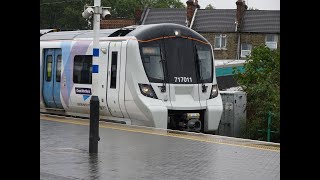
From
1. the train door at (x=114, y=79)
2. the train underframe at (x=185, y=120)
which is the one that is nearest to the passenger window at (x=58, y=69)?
the train door at (x=114, y=79)

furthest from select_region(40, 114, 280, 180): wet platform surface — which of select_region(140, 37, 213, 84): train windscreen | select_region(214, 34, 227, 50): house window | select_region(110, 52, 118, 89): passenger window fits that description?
select_region(214, 34, 227, 50): house window

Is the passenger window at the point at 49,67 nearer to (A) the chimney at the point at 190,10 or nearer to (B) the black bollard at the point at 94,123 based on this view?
(B) the black bollard at the point at 94,123

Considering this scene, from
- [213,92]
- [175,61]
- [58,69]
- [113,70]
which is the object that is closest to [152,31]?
[175,61]

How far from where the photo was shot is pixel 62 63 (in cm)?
1848

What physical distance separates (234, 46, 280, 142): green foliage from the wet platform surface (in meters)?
4.66

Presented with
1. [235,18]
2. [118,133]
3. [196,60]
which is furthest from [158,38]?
[235,18]

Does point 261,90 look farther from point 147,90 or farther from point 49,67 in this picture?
point 49,67

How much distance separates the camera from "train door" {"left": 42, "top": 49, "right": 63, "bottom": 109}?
18.7m

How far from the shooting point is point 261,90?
1936 cm

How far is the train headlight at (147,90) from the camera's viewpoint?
50.5 feet

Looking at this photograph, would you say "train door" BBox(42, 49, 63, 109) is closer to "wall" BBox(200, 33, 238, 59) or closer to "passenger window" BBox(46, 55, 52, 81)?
"passenger window" BBox(46, 55, 52, 81)

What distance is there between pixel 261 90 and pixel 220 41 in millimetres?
30571

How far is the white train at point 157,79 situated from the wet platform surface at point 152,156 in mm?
1005
